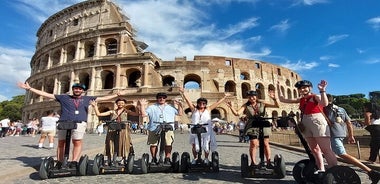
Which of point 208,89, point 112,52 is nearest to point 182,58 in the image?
point 208,89

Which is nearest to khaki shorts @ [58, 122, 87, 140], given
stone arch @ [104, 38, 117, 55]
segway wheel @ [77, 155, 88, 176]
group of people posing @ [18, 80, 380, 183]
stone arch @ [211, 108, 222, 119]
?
group of people posing @ [18, 80, 380, 183]

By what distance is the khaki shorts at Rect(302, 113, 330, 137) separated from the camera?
13.4ft

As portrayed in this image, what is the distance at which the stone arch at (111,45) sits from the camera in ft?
112

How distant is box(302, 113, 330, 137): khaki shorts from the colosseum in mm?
23564

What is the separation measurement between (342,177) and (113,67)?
30883 mm

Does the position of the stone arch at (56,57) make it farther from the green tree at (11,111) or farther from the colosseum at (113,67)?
the green tree at (11,111)

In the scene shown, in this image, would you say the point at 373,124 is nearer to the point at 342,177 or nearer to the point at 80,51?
the point at 342,177

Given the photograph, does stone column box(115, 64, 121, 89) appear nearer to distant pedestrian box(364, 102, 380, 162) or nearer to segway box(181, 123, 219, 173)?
segway box(181, 123, 219, 173)

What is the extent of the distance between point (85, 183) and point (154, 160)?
144 cm

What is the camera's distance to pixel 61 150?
542cm

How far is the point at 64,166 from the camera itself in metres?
4.91

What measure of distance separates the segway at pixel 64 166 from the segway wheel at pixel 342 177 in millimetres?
4080

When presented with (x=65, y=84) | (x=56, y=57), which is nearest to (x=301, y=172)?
(x=65, y=84)

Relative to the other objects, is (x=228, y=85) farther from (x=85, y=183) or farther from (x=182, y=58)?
(x=85, y=183)
